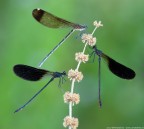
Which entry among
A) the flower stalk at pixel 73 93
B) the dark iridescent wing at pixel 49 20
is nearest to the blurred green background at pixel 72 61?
the dark iridescent wing at pixel 49 20

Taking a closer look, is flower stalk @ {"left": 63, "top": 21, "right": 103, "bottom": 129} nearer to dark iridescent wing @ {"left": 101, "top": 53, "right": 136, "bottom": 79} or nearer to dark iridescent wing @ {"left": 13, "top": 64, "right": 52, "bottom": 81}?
dark iridescent wing @ {"left": 101, "top": 53, "right": 136, "bottom": 79}

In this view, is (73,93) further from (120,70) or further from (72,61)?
(72,61)

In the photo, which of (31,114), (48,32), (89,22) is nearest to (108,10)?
(89,22)

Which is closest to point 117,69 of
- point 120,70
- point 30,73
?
point 120,70

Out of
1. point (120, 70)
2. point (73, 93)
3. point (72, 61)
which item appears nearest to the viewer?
point (73, 93)

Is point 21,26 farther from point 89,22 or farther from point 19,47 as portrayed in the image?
point 89,22

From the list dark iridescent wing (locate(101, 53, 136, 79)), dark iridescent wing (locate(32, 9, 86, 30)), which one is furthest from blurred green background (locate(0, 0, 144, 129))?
dark iridescent wing (locate(101, 53, 136, 79))
